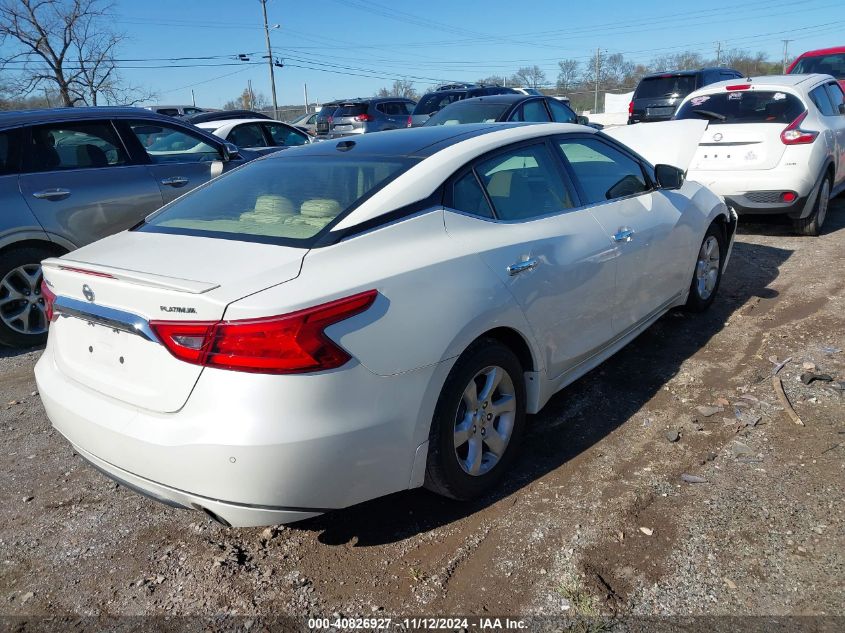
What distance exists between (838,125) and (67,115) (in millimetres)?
8085

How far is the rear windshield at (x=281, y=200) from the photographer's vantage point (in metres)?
2.75

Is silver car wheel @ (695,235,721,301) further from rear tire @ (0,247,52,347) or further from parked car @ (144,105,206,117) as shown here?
parked car @ (144,105,206,117)

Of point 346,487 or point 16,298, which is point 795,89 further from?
point 16,298

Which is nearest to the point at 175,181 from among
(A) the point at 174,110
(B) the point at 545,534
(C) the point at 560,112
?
(B) the point at 545,534

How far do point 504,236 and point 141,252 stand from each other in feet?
5.05

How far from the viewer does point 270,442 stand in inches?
85.4

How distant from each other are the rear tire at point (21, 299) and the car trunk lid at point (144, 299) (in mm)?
2775

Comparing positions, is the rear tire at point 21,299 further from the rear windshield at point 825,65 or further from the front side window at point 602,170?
the rear windshield at point 825,65

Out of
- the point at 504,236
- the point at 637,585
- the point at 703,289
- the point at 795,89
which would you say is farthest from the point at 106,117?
the point at 795,89

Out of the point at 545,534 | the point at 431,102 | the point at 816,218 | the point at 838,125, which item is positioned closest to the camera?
the point at 545,534

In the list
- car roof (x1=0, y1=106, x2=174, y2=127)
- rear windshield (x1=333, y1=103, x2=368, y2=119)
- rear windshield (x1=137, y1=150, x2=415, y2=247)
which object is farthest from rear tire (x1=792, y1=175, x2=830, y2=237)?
rear windshield (x1=333, y1=103, x2=368, y2=119)

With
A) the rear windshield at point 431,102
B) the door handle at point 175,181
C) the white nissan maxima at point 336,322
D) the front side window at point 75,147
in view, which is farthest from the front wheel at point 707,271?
the rear windshield at point 431,102

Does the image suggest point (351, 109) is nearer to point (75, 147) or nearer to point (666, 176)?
point (75, 147)

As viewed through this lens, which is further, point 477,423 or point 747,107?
point 747,107
